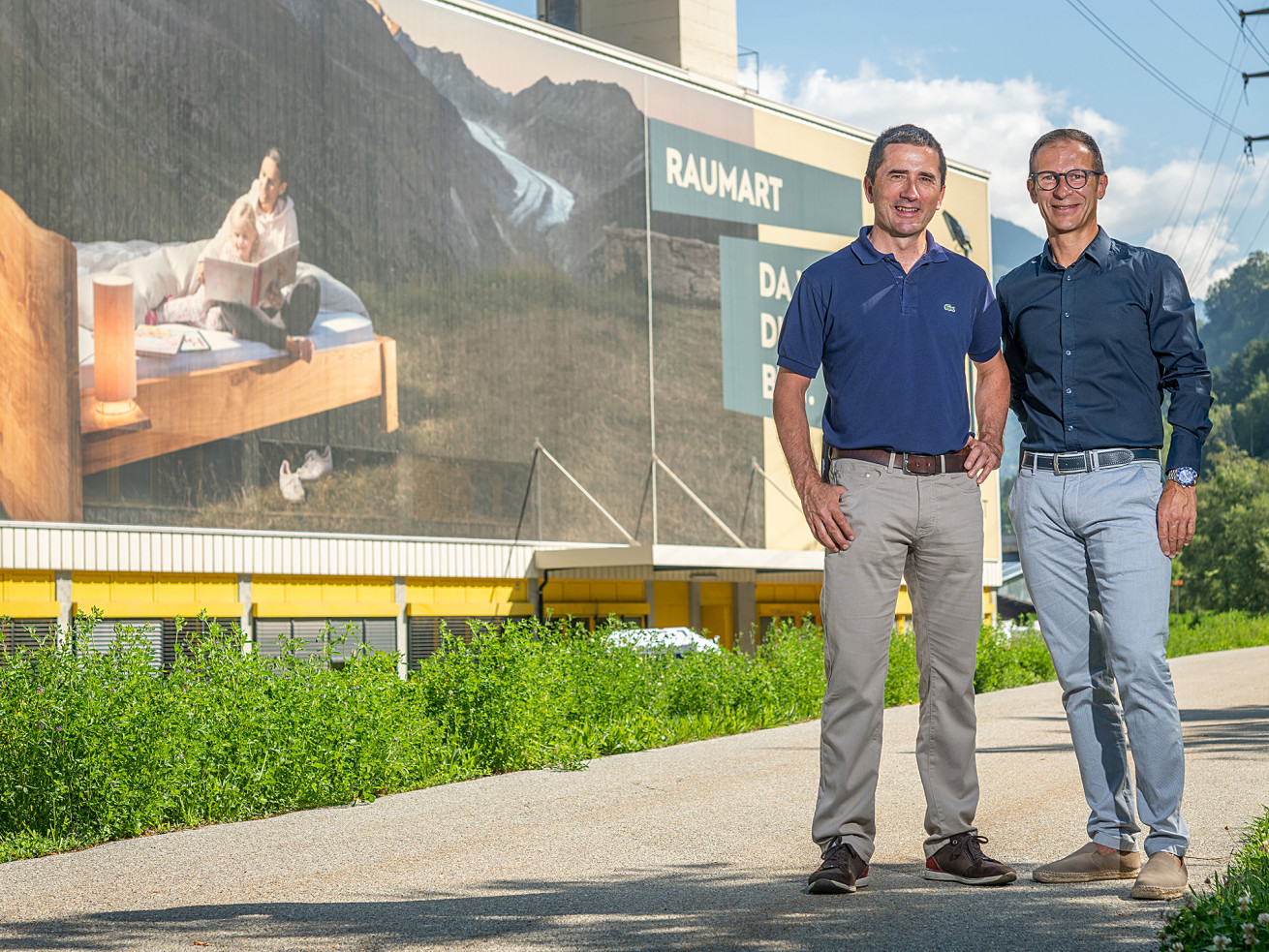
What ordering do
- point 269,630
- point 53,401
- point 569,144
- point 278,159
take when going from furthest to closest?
1. point 569,144
2. point 278,159
3. point 269,630
4. point 53,401

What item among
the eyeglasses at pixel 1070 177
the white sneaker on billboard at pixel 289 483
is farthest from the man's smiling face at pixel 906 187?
the white sneaker on billboard at pixel 289 483

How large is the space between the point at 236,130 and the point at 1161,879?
2475 cm

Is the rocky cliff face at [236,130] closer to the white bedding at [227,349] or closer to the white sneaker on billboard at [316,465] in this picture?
the white bedding at [227,349]

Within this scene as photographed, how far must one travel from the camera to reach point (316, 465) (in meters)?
26.9

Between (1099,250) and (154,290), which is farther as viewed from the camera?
(154,290)

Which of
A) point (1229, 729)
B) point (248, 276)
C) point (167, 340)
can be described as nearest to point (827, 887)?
point (1229, 729)

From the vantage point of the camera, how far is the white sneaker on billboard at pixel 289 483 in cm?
2628

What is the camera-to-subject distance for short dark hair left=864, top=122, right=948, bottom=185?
4781 mm

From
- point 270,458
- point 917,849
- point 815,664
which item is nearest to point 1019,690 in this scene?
point 815,664

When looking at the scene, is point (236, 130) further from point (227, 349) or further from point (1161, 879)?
point (1161, 879)

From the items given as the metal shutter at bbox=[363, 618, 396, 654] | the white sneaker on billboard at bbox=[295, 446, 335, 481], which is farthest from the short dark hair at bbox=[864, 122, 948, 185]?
the metal shutter at bbox=[363, 618, 396, 654]

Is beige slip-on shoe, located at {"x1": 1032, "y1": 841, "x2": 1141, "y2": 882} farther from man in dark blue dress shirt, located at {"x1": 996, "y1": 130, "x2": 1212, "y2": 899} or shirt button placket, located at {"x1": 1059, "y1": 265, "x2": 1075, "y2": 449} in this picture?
shirt button placket, located at {"x1": 1059, "y1": 265, "x2": 1075, "y2": 449}

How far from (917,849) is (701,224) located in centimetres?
3001

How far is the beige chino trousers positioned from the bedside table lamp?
2131 centimetres
